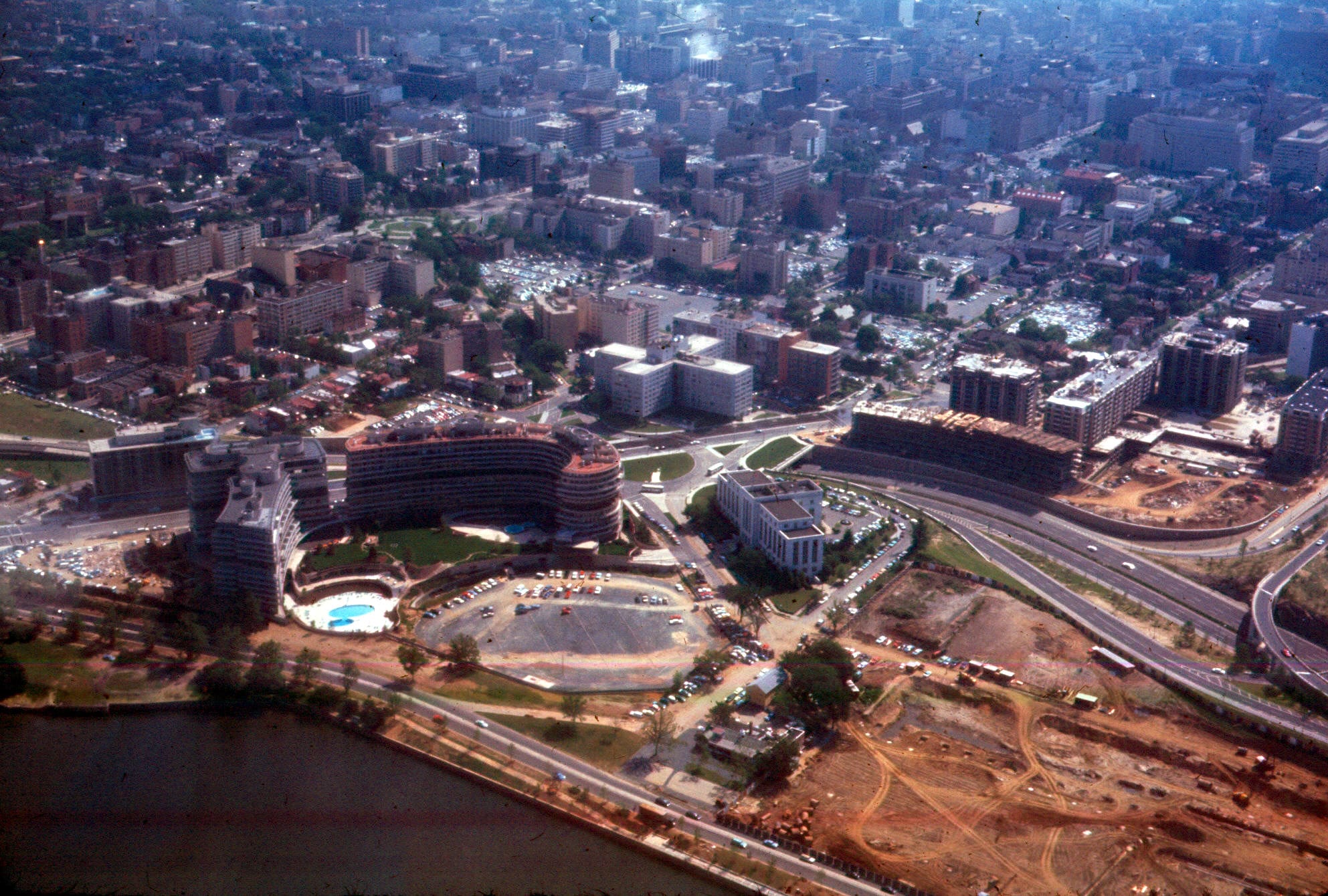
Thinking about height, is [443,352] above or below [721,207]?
below

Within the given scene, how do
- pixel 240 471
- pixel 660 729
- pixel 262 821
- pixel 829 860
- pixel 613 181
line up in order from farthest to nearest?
pixel 613 181 < pixel 240 471 < pixel 660 729 < pixel 262 821 < pixel 829 860

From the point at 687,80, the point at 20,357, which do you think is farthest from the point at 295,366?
the point at 687,80

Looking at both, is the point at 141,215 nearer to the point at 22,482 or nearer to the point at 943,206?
the point at 22,482

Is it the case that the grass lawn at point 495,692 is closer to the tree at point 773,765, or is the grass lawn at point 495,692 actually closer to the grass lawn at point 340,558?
the tree at point 773,765

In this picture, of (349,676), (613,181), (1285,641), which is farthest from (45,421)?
(613,181)

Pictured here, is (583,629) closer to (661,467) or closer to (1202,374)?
(661,467)

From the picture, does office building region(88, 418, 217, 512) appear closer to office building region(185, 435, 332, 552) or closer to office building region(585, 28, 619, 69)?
office building region(185, 435, 332, 552)
